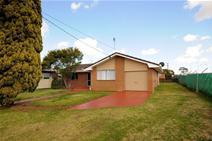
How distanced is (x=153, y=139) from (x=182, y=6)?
13.7m

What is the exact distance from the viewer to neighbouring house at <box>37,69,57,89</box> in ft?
85.1

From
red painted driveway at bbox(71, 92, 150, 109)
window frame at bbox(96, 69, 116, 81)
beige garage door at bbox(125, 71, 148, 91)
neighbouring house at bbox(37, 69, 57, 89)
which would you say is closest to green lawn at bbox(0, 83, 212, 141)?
red painted driveway at bbox(71, 92, 150, 109)

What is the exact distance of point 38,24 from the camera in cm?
1159

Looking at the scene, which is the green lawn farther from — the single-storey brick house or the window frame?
the window frame

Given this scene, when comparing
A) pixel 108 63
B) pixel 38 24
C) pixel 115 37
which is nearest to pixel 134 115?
pixel 38 24

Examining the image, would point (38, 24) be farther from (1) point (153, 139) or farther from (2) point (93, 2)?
(1) point (153, 139)

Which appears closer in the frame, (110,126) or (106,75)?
(110,126)

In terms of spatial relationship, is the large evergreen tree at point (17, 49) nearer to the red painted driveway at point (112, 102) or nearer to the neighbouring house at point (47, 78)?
the red painted driveway at point (112, 102)

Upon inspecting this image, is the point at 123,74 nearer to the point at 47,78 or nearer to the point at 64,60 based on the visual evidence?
the point at 64,60

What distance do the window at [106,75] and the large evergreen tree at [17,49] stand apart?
1018cm

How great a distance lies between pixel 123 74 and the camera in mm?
19406

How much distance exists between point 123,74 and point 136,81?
5.26ft

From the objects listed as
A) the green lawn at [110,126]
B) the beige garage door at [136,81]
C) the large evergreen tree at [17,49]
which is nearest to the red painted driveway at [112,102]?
the green lawn at [110,126]

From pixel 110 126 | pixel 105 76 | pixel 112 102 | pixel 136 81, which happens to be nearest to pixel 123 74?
pixel 136 81
